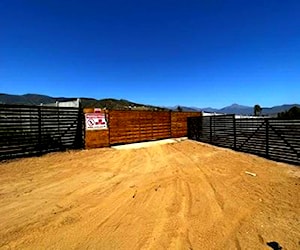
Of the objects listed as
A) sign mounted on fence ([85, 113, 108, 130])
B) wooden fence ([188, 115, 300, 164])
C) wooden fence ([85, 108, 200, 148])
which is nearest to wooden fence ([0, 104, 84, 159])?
sign mounted on fence ([85, 113, 108, 130])

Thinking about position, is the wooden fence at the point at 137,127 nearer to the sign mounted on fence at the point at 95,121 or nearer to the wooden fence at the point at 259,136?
the sign mounted on fence at the point at 95,121

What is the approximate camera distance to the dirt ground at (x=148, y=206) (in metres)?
4.02

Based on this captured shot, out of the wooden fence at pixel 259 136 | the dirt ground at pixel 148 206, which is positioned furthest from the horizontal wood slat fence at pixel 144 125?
the dirt ground at pixel 148 206

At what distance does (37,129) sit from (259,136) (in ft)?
33.6

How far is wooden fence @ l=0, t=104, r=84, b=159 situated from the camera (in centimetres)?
1107

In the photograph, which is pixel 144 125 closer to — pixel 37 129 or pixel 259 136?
pixel 37 129

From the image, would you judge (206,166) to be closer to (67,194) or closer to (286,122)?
(286,122)

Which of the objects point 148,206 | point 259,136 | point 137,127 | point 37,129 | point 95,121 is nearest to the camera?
point 148,206

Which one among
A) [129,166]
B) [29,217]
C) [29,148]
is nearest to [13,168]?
[29,148]

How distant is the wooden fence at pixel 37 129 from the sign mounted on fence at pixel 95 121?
1.20 ft

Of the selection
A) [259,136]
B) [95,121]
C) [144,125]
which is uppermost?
[95,121]

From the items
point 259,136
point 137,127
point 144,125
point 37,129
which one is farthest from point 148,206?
point 144,125

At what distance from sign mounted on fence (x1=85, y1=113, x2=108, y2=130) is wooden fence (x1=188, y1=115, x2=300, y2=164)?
23.1 ft

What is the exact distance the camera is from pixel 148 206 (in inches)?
216
